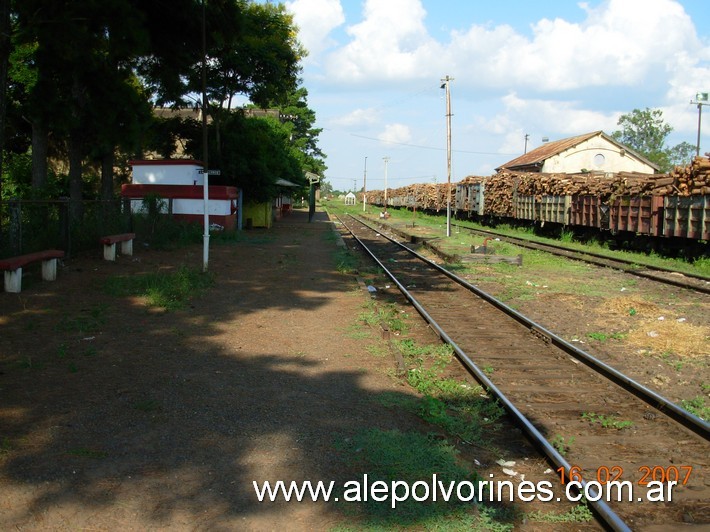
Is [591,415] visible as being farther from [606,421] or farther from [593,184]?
[593,184]

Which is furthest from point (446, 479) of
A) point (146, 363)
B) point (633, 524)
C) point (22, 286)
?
point (22, 286)

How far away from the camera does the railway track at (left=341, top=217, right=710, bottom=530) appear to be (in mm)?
4047

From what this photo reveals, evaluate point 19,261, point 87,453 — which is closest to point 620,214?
point 19,261

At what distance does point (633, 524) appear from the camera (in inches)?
145

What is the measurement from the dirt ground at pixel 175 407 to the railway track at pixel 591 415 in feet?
1.50

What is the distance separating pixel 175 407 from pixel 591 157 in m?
50.9

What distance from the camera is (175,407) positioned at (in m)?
5.30

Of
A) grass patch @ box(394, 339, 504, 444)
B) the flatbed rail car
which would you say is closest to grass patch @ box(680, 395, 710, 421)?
grass patch @ box(394, 339, 504, 444)

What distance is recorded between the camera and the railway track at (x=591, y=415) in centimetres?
405

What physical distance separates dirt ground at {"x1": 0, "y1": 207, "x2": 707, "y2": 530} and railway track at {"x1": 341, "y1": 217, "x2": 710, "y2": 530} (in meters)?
0.46

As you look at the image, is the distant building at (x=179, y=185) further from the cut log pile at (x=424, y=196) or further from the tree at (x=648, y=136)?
the tree at (x=648, y=136)

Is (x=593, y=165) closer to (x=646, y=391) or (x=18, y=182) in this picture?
(x=18, y=182)

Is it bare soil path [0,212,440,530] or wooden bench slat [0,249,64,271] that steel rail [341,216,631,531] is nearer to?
bare soil path [0,212,440,530]

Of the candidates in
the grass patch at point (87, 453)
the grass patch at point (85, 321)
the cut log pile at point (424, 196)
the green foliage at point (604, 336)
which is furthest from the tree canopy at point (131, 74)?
the cut log pile at point (424, 196)
